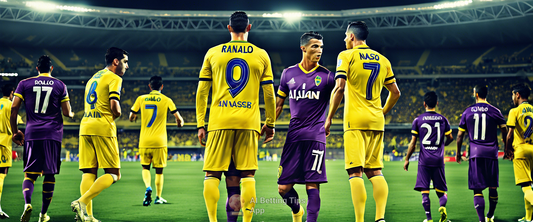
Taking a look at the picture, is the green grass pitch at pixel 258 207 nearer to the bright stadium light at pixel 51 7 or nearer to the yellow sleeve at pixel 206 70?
the yellow sleeve at pixel 206 70

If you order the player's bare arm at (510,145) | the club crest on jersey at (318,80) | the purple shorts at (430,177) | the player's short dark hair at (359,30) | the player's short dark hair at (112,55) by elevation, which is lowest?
the purple shorts at (430,177)

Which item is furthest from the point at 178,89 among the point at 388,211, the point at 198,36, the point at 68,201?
the point at 388,211

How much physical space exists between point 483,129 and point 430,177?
1.18 m

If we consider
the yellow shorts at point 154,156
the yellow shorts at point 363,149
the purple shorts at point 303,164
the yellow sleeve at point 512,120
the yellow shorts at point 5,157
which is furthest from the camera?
the yellow shorts at point 154,156

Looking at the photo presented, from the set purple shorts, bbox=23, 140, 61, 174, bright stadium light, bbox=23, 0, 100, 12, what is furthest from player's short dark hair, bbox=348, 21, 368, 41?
bright stadium light, bbox=23, 0, 100, 12

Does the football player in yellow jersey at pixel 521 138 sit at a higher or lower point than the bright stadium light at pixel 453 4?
lower

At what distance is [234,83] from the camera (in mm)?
5027

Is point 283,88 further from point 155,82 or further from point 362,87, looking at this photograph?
point 155,82

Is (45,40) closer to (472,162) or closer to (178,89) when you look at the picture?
(178,89)

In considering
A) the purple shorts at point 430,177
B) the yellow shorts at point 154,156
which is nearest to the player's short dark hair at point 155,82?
the yellow shorts at point 154,156

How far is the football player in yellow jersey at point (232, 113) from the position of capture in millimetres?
4941

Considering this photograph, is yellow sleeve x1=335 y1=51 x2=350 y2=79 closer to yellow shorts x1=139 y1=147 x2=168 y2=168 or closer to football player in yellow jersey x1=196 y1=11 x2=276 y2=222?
football player in yellow jersey x1=196 y1=11 x2=276 y2=222

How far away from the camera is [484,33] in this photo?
42188mm

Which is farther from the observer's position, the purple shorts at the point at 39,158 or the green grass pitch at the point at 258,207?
the green grass pitch at the point at 258,207
